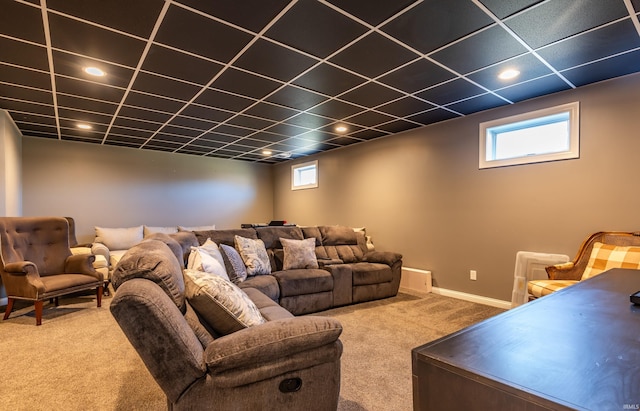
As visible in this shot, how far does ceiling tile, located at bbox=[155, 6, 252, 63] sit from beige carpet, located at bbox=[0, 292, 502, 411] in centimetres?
244

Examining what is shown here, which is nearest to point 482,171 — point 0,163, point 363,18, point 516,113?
point 516,113

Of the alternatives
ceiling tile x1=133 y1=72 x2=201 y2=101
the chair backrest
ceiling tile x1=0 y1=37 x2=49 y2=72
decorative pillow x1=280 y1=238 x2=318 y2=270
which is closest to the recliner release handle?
decorative pillow x1=280 y1=238 x2=318 y2=270

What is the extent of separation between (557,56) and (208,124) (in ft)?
13.6

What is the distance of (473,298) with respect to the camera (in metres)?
4.25

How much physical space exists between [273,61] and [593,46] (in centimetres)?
257

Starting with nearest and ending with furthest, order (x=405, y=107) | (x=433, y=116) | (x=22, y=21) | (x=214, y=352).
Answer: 1. (x=214, y=352)
2. (x=22, y=21)
3. (x=405, y=107)
4. (x=433, y=116)

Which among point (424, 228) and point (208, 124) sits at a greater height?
point (208, 124)

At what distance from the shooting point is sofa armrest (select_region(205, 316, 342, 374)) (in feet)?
4.27

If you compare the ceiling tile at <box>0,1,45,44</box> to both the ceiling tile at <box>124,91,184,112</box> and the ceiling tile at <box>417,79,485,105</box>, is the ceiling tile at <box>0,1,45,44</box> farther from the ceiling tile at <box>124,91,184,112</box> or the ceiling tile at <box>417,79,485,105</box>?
the ceiling tile at <box>417,79,485,105</box>

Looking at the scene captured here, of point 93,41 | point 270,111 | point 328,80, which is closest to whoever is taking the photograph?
point 93,41

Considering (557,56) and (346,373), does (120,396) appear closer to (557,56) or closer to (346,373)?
(346,373)

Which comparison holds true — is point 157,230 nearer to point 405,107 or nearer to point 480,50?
point 405,107

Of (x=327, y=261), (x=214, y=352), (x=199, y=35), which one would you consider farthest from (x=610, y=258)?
(x=199, y=35)

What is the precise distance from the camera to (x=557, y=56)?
271 centimetres
